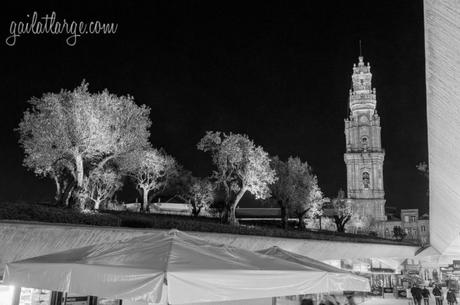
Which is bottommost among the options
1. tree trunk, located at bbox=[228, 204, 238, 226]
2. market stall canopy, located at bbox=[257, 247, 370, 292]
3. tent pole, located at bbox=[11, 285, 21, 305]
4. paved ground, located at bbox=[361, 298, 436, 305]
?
paved ground, located at bbox=[361, 298, 436, 305]

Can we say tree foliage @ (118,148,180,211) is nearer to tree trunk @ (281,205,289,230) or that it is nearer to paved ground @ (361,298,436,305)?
tree trunk @ (281,205,289,230)

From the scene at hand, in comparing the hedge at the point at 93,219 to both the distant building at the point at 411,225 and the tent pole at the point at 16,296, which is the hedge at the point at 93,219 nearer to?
the tent pole at the point at 16,296

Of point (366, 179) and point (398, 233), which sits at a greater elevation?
point (366, 179)

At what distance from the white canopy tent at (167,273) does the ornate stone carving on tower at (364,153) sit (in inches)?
3737

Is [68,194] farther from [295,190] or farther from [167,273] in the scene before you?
[295,190]

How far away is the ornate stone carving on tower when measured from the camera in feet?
327

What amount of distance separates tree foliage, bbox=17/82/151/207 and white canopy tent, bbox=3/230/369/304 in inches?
693

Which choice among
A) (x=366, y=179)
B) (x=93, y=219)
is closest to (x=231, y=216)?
(x=93, y=219)

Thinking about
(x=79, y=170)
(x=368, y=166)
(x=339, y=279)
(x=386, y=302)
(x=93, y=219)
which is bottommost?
(x=386, y=302)

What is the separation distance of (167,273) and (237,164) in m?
29.8

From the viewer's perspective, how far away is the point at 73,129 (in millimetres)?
22875

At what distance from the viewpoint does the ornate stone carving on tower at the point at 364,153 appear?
99.6 m

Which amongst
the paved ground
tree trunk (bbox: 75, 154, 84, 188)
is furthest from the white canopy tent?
the paved ground

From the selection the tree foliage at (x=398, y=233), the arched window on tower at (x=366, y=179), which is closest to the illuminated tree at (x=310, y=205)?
the tree foliage at (x=398, y=233)
